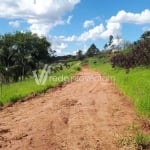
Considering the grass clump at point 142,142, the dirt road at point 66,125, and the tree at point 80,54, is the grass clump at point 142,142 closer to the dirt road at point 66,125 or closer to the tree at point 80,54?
the dirt road at point 66,125

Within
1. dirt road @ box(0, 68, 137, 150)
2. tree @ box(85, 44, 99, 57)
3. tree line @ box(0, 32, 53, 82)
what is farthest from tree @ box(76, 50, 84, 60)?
dirt road @ box(0, 68, 137, 150)

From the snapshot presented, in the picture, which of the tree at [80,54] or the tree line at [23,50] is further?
the tree at [80,54]

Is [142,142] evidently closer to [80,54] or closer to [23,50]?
[23,50]

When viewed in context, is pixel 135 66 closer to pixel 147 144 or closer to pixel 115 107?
pixel 115 107

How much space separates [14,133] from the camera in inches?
388

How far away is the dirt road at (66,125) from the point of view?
28.4ft

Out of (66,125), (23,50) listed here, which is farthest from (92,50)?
(66,125)

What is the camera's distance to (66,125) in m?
10.6

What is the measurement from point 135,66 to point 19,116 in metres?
16.9

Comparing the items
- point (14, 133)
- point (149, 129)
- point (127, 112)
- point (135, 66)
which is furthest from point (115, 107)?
point (135, 66)

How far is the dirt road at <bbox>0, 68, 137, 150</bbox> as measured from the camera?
8.66 meters

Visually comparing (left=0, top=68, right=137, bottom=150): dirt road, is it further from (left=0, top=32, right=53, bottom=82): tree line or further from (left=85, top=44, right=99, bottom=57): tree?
(left=85, top=44, right=99, bottom=57): tree

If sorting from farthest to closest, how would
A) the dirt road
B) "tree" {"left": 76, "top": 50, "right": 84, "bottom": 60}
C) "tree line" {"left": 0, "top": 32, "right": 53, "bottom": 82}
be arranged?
1. "tree" {"left": 76, "top": 50, "right": 84, "bottom": 60}
2. "tree line" {"left": 0, "top": 32, "right": 53, "bottom": 82}
3. the dirt road

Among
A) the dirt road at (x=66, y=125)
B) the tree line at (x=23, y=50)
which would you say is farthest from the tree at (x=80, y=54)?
the dirt road at (x=66, y=125)
